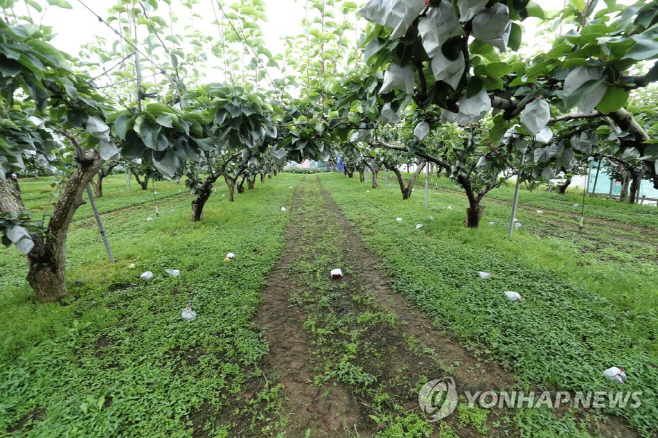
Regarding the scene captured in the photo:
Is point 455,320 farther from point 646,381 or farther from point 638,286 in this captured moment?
point 638,286

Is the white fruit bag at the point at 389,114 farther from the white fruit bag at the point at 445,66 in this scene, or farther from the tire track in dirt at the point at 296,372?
the tire track in dirt at the point at 296,372

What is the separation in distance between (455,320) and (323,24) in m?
3.19

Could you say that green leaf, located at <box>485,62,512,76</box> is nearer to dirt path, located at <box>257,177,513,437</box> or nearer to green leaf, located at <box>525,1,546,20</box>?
green leaf, located at <box>525,1,546,20</box>

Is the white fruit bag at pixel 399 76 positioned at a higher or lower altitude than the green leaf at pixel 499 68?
lower

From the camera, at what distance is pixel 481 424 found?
6.30 ft

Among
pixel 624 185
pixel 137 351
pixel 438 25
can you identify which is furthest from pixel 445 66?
pixel 624 185

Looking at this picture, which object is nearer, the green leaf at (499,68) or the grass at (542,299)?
the green leaf at (499,68)

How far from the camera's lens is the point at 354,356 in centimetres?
257

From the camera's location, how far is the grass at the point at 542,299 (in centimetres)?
234

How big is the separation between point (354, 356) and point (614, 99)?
2.49m

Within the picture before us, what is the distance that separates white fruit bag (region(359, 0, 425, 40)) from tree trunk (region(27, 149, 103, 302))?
3808 mm

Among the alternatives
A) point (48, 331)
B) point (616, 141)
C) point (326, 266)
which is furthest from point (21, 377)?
point (616, 141)

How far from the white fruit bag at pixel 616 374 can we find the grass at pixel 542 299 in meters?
0.05

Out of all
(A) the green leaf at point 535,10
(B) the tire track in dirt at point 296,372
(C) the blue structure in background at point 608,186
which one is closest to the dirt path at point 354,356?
(B) the tire track in dirt at point 296,372
